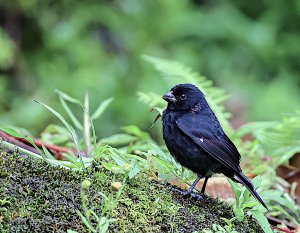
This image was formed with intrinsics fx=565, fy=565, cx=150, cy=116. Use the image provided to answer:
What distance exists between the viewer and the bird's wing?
3.10 meters

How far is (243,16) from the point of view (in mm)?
7715

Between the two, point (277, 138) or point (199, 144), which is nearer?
point (199, 144)

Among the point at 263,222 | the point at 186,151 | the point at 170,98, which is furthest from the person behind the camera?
the point at 170,98

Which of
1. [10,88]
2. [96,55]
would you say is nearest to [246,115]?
[96,55]

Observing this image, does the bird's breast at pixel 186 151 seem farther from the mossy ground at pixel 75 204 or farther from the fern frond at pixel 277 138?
the fern frond at pixel 277 138

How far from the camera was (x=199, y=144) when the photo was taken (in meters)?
3.14

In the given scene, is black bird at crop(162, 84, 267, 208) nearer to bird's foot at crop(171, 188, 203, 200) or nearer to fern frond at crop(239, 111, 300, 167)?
bird's foot at crop(171, 188, 203, 200)

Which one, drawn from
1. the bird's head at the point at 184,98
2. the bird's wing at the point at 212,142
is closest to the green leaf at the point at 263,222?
the bird's wing at the point at 212,142

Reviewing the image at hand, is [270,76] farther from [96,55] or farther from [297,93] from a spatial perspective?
[96,55]

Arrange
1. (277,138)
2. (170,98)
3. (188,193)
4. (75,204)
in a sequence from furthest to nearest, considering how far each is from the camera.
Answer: (277,138) < (170,98) < (188,193) < (75,204)

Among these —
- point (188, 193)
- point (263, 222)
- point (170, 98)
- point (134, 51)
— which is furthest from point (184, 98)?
point (134, 51)

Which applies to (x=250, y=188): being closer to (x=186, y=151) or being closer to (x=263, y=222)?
(x=263, y=222)

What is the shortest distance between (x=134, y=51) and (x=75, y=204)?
200 inches

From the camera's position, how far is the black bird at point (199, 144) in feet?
10.1
